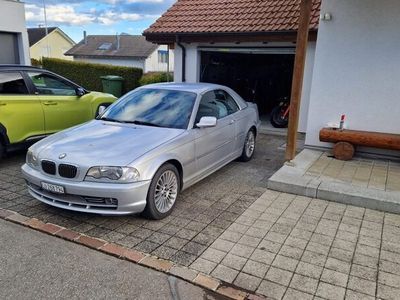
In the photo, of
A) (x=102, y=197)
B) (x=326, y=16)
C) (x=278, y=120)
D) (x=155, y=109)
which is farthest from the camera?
(x=278, y=120)

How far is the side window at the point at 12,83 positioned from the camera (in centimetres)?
611

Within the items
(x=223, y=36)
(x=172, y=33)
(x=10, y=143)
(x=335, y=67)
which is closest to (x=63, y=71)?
(x=172, y=33)

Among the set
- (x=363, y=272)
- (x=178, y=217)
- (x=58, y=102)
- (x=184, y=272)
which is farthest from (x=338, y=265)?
(x=58, y=102)

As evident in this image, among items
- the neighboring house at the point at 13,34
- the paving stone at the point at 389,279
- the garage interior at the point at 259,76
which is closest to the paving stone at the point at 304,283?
the paving stone at the point at 389,279

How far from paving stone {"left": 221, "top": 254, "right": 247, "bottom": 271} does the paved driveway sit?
278mm

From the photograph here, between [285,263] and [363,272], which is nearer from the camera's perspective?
[363,272]

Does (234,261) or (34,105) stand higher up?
(34,105)

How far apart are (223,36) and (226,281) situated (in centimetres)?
764

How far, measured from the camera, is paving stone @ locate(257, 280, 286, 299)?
2963 millimetres

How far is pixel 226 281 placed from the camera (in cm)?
313

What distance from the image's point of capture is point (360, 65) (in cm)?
656

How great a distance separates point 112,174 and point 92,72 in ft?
47.3

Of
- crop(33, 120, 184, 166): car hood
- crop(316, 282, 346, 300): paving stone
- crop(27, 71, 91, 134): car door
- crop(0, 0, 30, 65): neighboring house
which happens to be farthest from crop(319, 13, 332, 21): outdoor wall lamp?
crop(0, 0, 30, 65): neighboring house

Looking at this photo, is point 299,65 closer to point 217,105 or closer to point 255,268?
point 217,105
